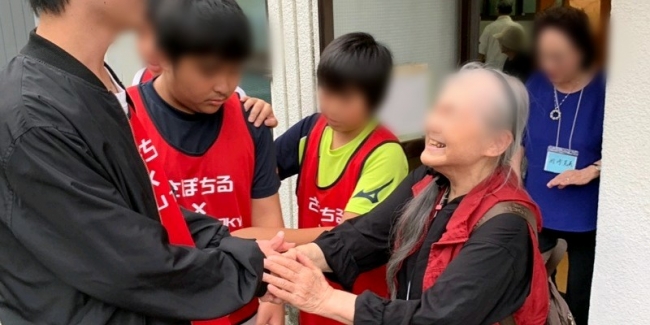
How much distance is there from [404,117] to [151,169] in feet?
3.30

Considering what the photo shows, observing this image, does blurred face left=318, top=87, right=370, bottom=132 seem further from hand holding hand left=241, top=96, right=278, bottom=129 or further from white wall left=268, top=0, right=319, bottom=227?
white wall left=268, top=0, right=319, bottom=227

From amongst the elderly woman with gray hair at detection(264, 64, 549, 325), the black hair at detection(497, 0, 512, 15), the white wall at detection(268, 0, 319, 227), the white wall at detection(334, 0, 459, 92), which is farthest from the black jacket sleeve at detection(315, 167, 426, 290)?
the black hair at detection(497, 0, 512, 15)

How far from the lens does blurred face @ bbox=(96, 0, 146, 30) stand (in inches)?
42.4

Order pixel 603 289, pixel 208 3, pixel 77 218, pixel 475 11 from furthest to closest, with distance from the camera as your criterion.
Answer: pixel 475 11 → pixel 603 289 → pixel 208 3 → pixel 77 218

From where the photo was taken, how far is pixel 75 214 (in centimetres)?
103

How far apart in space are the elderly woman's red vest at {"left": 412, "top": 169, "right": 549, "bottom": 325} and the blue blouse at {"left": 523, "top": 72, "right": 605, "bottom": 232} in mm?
938

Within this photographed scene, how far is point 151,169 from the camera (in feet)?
4.53

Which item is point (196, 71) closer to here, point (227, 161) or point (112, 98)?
point (227, 161)

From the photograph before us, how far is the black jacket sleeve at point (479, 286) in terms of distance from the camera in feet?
4.49

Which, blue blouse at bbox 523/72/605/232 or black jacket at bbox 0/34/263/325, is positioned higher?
black jacket at bbox 0/34/263/325

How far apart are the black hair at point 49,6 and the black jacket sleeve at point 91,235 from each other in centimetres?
23

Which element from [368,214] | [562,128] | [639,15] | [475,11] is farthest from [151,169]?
[475,11]

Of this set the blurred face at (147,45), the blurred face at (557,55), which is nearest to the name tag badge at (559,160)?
the blurred face at (557,55)

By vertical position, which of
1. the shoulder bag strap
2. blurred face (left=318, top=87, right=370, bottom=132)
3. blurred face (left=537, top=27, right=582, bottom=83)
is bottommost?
the shoulder bag strap
